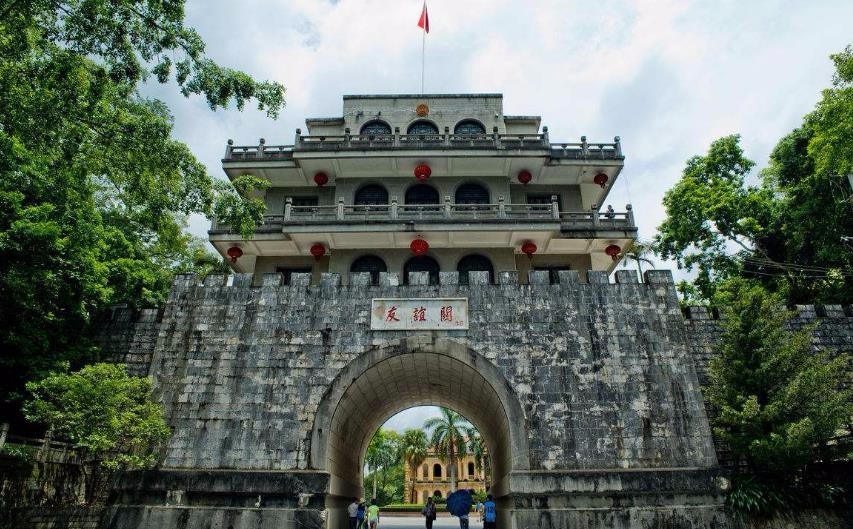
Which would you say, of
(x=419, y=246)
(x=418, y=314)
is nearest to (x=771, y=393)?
(x=418, y=314)

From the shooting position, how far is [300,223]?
1714 centimetres

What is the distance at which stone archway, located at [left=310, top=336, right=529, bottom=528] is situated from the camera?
10219mm

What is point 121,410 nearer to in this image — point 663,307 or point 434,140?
point 663,307

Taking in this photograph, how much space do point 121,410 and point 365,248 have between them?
10.1 m

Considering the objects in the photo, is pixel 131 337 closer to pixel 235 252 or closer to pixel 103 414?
pixel 103 414

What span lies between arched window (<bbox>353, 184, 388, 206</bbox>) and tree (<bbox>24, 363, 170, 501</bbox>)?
11017mm

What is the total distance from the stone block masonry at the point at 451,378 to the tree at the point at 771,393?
67 centimetres

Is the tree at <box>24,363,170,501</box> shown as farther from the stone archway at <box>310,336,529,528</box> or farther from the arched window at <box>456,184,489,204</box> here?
the arched window at <box>456,184,489,204</box>

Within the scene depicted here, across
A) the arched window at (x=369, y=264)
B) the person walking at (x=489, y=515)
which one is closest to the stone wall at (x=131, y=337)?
the arched window at (x=369, y=264)

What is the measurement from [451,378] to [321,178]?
10341 mm

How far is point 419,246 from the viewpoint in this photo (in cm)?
1766

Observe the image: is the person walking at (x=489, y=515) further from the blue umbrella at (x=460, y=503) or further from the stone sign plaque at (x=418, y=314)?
the stone sign plaque at (x=418, y=314)

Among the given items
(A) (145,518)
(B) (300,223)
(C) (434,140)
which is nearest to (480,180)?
(C) (434,140)

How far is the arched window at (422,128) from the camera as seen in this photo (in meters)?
20.8
